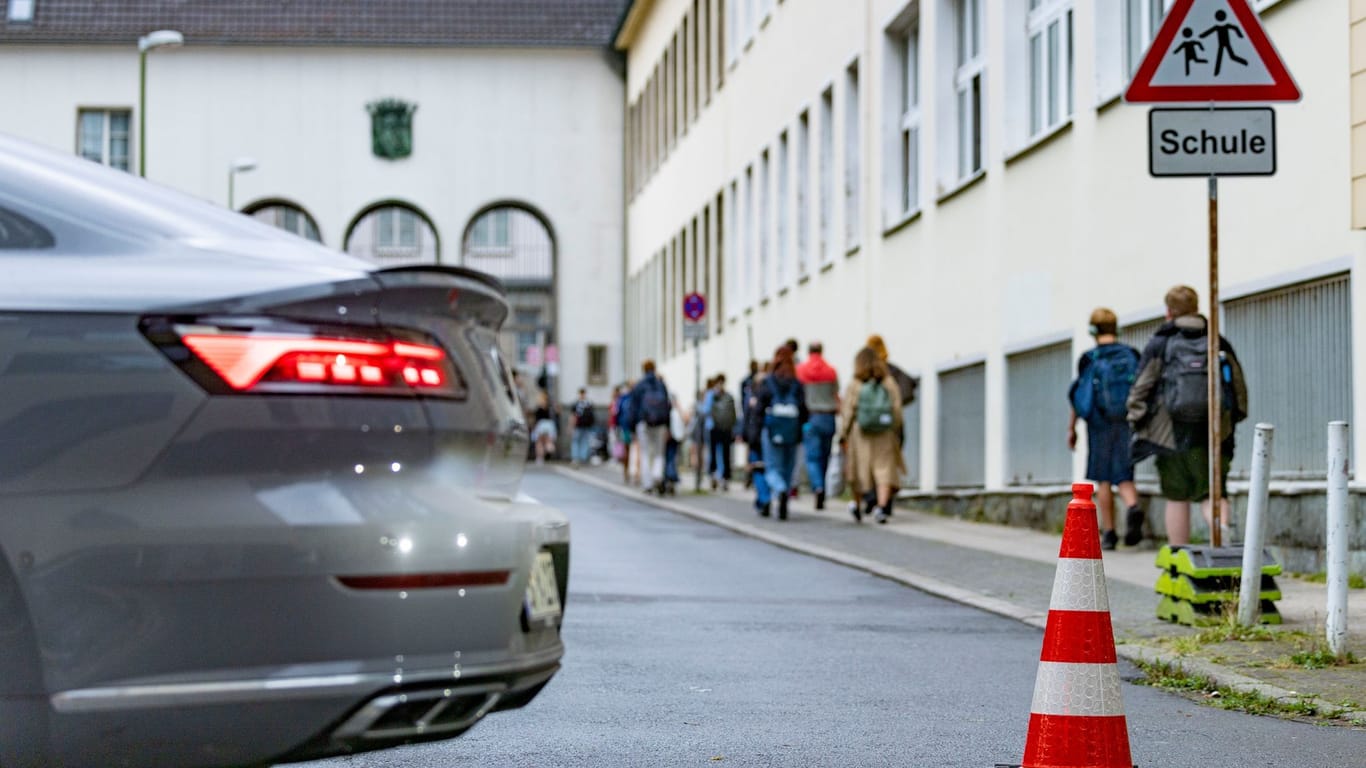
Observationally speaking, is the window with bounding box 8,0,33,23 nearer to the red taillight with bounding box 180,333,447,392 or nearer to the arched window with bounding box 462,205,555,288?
the arched window with bounding box 462,205,555,288

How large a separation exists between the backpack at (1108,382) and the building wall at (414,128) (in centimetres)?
4086

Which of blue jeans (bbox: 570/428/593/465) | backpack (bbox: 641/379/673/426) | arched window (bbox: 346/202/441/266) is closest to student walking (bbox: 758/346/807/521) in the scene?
backpack (bbox: 641/379/673/426)

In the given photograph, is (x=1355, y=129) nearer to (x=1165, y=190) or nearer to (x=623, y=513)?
(x=1165, y=190)

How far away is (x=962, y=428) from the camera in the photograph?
23.5 metres

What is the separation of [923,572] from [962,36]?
10.5m

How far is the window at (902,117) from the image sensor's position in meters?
26.4

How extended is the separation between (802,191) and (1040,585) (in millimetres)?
19320

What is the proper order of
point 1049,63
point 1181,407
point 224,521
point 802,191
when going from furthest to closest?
1. point 802,191
2. point 1049,63
3. point 1181,407
4. point 224,521

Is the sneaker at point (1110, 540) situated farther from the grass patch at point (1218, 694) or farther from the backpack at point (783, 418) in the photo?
the grass patch at point (1218, 694)

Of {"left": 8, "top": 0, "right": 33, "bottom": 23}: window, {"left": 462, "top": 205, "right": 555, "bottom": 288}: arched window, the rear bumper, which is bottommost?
the rear bumper

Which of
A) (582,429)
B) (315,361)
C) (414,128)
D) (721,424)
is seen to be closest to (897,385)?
(721,424)

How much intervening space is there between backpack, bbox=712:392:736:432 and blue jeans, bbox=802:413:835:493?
19.4ft

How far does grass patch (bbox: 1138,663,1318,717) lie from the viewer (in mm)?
7938

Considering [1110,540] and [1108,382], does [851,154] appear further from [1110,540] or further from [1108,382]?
[1110,540]
